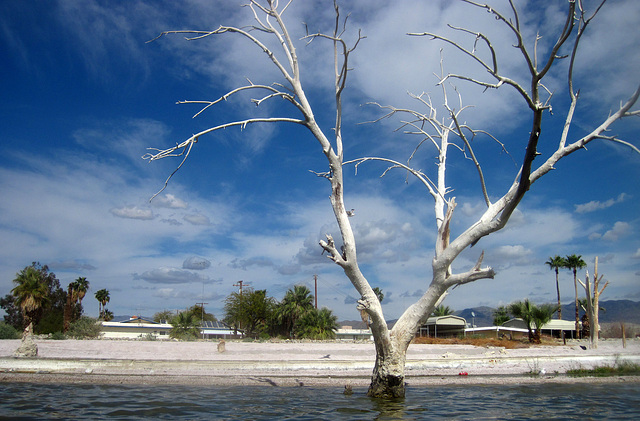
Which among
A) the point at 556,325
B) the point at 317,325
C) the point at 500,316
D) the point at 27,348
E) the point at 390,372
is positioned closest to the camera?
the point at 390,372

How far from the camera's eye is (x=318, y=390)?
12.9 metres

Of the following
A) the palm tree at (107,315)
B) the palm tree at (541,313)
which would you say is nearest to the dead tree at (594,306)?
the palm tree at (541,313)

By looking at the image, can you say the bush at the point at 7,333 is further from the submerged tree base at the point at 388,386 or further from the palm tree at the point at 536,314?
the palm tree at the point at 536,314

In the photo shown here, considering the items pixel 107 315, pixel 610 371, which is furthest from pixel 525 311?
pixel 107 315

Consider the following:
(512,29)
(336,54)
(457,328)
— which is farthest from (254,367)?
(457,328)

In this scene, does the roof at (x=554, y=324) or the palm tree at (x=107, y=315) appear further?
the palm tree at (x=107, y=315)

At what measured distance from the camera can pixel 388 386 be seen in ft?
31.6

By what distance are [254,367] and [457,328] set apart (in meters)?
36.0

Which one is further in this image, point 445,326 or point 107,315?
point 107,315

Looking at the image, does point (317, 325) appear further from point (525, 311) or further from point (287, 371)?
point (287, 371)

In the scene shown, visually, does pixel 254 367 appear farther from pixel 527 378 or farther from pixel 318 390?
pixel 527 378

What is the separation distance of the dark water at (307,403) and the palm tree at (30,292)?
3284cm

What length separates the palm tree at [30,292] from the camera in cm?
4112

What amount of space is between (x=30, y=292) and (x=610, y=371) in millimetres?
43318
